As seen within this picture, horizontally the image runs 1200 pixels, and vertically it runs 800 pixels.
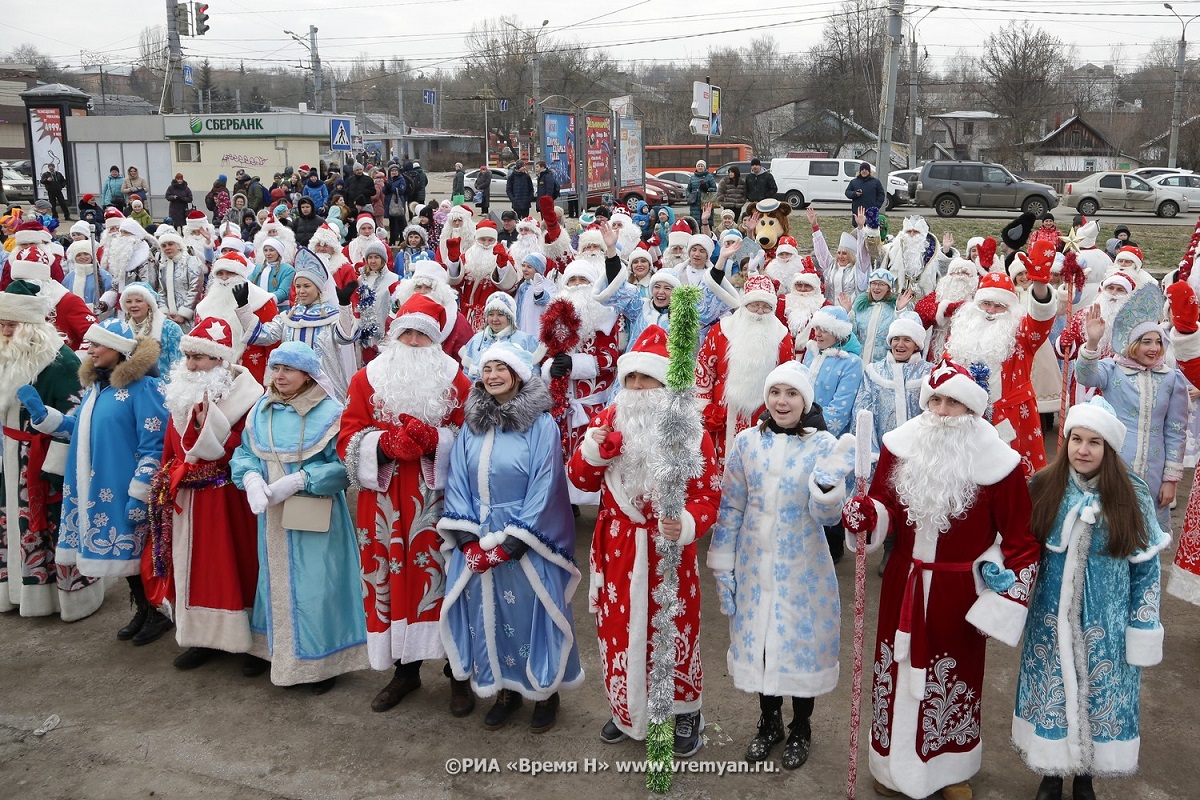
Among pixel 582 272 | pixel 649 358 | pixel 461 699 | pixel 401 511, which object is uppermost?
pixel 582 272

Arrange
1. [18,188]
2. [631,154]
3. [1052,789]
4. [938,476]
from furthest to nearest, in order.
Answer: [18,188], [631,154], [1052,789], [938,476]

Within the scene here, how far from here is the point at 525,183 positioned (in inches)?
794

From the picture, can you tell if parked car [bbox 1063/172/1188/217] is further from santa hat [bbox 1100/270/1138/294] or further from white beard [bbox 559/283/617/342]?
white beard [bbox 559/283/617/342]

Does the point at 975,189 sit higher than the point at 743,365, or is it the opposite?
the point at 975,189

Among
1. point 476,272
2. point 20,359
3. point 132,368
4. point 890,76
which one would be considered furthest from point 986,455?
point 890,76

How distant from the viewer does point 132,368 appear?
555cm

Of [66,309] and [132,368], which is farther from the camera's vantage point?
[66,309]

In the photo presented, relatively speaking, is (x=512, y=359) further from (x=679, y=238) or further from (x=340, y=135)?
(x=340, y=135)

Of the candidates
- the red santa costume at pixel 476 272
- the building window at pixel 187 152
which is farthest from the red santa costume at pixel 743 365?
the building window at pixel 187 152

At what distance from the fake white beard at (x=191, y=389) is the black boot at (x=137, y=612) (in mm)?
1285

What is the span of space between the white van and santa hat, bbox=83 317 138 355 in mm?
28269

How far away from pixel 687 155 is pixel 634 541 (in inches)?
1650

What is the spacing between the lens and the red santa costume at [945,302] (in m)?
7.93

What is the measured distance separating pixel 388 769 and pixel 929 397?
110 inches
